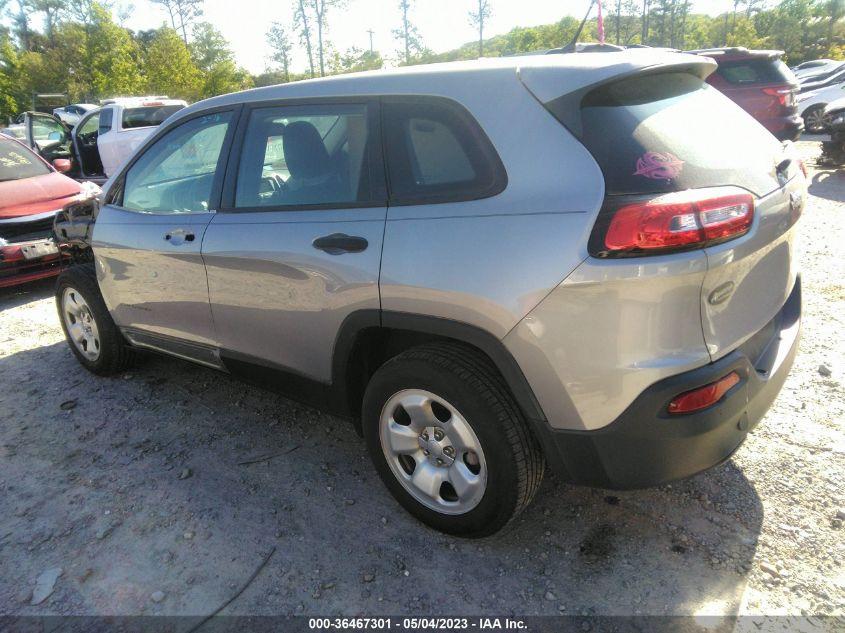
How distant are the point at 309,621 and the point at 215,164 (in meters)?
2.23

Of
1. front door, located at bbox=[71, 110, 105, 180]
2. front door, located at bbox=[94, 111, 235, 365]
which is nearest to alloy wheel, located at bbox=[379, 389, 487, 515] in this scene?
front door, located at bbox=[94, 111, 235, 365]

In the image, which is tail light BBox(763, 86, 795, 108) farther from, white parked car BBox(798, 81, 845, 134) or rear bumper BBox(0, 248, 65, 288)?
rear bumper BBox(0, 248, 65, 288)

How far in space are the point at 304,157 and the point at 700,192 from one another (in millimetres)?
1739

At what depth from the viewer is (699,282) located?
1.87 m

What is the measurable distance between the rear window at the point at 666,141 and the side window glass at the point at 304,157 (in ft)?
3.21

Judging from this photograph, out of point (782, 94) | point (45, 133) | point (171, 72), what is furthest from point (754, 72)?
point (171, 72)

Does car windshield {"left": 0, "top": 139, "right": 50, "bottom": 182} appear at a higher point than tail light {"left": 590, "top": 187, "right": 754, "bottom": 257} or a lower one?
lower

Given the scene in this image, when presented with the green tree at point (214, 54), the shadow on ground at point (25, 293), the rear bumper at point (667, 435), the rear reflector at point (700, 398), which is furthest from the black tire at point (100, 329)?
the green tree at point (214, 54)

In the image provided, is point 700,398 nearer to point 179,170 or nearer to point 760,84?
point 179,170

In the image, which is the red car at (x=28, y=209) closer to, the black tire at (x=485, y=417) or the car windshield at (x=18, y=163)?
the car windshield at (x=18, y=163)

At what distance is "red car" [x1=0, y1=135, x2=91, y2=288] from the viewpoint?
20.0 ft

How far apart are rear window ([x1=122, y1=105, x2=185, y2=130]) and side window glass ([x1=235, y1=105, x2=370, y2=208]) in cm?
970

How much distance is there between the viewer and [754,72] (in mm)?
9617

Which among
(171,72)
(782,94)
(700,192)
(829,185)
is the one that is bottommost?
(829,185)
